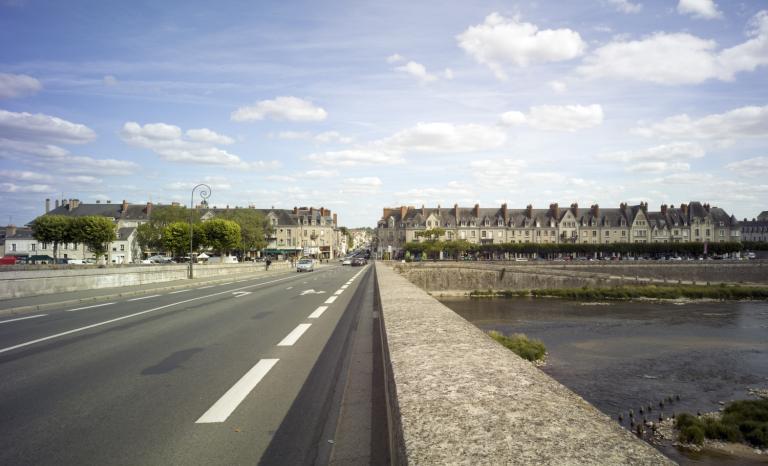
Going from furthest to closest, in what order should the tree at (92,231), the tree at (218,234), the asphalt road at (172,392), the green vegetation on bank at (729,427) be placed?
1. the tree at (218,234)
2. the tree at (92,231)
3. the green vegetation on bank at (729,427)
4. the asphalt road at (172,392)

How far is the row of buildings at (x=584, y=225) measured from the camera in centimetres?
11788

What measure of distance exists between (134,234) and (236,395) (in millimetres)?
116311

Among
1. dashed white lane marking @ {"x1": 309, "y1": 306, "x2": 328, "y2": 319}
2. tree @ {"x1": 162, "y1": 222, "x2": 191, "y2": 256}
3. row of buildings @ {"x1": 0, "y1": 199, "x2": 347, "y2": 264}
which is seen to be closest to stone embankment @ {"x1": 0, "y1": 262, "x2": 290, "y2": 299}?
dashed white lane marking @ {"x1": 309, "y1": 306, "x2": 328, "y2": 319}

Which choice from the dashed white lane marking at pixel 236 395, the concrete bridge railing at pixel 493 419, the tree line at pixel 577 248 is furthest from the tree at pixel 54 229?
the concrete bridge railing at pixel 493 419

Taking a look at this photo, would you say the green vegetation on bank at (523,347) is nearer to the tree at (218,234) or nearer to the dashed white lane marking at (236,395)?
the dashed white lane marking at (236,395)

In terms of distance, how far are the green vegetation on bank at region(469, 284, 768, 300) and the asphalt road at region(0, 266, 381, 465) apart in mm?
58531

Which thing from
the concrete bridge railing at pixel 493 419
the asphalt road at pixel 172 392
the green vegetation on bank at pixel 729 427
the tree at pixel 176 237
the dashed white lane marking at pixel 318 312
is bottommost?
the green vegetation on bank at pixel 729 427

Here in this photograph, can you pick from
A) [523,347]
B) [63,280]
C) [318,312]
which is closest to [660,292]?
[523,347]

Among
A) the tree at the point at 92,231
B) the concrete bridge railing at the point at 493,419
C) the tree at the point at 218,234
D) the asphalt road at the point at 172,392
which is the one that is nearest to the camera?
the concrete bridge railing at the point at 493,419

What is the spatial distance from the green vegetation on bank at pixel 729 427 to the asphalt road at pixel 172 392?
9704 mm

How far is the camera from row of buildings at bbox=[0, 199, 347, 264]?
4141 inches

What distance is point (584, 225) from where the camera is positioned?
4692 inches

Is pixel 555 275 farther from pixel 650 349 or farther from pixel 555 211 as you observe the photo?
pixel 555 211

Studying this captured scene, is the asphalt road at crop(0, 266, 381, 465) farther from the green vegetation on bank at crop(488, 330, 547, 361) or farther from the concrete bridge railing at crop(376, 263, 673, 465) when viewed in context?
the green vegetation on bank at crop(488, 330, 547, 361)
